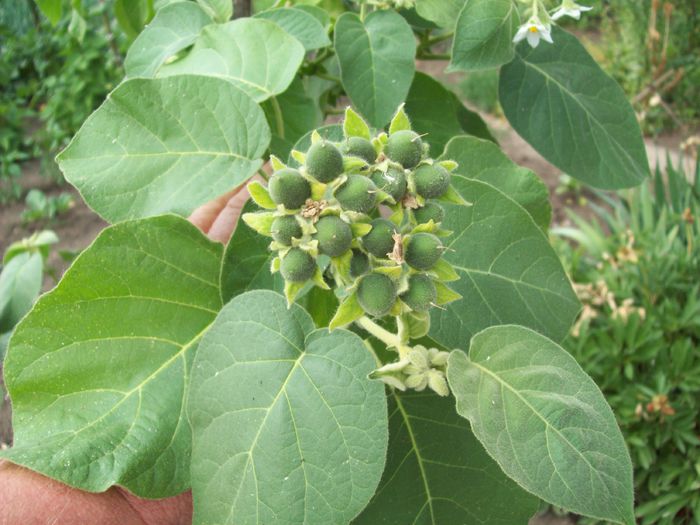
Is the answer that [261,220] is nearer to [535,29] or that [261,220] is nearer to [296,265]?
[296,265]

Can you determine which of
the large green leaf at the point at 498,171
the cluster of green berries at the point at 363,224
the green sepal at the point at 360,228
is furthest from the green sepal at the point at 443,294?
the large green leaf at the point at 498,171

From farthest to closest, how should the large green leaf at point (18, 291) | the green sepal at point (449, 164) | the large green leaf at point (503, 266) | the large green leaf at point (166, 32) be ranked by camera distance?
the large green leaf at point (18, 291) < the large green leaf at point (166, 32) < the large green leaf at point (503, 266) < the green sepal at point (449, 164)

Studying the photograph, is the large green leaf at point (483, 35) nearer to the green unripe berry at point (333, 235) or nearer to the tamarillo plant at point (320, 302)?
the tamarillo plant at point (320, 302)

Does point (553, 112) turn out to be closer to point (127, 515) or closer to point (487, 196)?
point (487, 196)

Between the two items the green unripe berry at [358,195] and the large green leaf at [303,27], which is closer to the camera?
the green unripe berry at [358,195]

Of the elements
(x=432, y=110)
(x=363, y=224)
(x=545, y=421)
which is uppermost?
(x=363, y=224)

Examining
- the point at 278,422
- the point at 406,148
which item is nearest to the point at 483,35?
the point at 406,148
